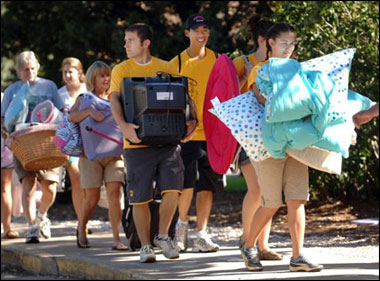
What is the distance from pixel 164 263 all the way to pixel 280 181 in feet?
5.12

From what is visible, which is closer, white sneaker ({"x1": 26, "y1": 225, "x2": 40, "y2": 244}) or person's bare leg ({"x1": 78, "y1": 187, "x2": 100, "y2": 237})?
person's bare leg ({"x1": 78, "y1": 187, "x2": 100, "y2": 237})

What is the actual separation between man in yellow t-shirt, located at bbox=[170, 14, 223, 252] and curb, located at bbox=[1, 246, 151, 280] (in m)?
0.86

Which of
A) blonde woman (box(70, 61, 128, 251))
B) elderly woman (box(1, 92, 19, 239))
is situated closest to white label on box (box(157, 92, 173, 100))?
blonde woman (box(70, 61, 128, 251))

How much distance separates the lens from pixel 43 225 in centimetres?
1161

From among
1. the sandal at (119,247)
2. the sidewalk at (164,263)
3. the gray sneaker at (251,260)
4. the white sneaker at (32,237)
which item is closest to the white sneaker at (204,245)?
the sidewalk at (164,263)

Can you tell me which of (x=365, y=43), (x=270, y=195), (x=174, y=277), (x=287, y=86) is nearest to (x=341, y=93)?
(x=287, y=86)

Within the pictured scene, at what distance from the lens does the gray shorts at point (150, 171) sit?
893 cm

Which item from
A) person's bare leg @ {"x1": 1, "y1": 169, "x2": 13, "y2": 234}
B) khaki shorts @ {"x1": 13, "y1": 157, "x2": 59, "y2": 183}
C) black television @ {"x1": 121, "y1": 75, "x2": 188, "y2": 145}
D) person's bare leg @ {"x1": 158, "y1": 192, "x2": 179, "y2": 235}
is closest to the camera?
black television @ {"x1": 121, "y1": 75, "x2": 188, "y2": 145}

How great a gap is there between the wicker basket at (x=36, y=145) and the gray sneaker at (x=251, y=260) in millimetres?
3177

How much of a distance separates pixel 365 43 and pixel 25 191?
4150 millimetres

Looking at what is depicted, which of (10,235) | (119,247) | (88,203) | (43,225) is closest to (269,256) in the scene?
(119,247)

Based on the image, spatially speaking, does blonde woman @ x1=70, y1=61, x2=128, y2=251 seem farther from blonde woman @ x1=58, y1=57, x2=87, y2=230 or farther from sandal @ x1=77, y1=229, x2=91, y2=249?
blonde woman @ x1=58, y1=57, x2=87, y2=230

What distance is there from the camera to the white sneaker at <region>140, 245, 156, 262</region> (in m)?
9.04

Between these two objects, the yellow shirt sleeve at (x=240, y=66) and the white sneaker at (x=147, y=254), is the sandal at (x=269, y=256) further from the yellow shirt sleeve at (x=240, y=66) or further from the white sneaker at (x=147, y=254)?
the yellow shirt sleeve at (x=240, y=66)
